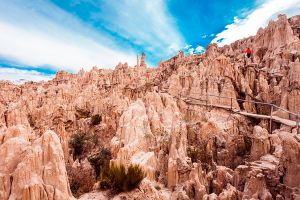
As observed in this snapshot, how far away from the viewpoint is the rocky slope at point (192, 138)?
826cm

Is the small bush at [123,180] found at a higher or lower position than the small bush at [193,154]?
higher

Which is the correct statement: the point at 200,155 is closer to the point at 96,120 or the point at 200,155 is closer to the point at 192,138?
the point at 192,138

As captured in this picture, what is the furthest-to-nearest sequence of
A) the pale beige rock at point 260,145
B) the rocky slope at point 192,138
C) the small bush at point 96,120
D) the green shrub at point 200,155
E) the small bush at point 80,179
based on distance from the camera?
the small bush at point 96,120
the green shrub at point 200,155
the pale beige rock at point 260,145
the small bush at point 80,179
the rocky slope at point 192,138

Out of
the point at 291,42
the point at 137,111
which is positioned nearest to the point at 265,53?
the point at 291,42

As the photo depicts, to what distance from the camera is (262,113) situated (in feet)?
64.6

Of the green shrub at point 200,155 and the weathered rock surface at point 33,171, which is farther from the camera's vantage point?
the green shrub at point 200,155

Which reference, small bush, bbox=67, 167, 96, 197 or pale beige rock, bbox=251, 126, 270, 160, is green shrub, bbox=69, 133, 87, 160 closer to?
small bush, bbox=67, 167, 96, 197

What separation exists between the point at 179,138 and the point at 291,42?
1916cm

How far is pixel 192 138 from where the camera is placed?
17.5 m

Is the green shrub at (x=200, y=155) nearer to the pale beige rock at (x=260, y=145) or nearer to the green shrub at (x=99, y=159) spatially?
the pale beige rock at (x=260, y=145)

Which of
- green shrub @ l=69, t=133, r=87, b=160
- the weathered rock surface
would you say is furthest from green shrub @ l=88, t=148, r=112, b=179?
the weathered rock surface

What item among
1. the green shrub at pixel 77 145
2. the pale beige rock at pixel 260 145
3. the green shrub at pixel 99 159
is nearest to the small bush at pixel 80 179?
the green shrub at pixel 99 159

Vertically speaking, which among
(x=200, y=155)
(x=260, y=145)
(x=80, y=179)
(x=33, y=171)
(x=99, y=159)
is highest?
(x=33, y=171)

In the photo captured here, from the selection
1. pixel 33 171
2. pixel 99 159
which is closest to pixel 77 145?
pixel 99 159
